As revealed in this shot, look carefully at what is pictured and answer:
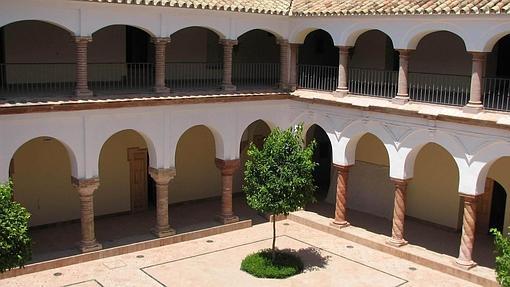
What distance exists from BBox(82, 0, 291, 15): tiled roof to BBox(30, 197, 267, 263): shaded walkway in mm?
6417

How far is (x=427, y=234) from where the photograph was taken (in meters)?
18.6

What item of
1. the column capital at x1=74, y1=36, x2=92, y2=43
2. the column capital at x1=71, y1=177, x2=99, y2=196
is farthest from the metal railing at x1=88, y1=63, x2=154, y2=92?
the column capital at x1=71, y1=177, x2=99, y2=196

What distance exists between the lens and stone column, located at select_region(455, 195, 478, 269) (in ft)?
51.3

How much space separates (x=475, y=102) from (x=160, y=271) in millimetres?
8861

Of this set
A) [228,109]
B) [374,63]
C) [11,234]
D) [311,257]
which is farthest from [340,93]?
[11,234]

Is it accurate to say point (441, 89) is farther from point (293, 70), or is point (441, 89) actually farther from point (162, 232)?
point (162, 232)

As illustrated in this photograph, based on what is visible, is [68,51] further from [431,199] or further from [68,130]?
[431,199]

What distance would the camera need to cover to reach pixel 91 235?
52.7 ft

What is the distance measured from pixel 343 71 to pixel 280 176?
4.76 metres

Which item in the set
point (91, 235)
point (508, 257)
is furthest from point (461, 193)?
point (91, 235)

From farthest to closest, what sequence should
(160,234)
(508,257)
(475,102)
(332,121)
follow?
(332,121) → (160,234) → (475,102) → (508,257)

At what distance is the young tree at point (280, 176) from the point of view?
14977 mm

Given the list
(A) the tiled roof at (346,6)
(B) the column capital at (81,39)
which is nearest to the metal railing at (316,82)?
(A) the tiled roof at (346,6)

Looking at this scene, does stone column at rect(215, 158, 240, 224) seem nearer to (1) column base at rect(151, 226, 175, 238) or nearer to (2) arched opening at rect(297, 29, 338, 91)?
(1) column base at rect(151, 226, 175, 238)
